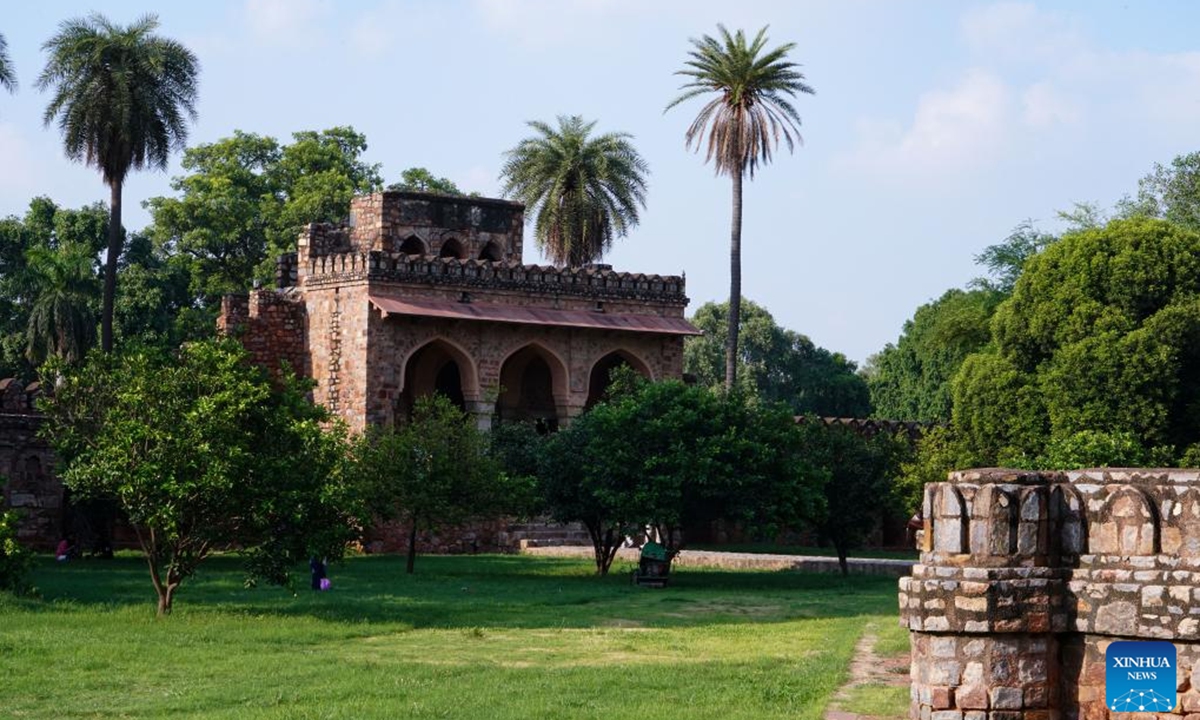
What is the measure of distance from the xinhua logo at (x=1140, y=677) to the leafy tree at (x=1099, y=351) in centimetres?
2171

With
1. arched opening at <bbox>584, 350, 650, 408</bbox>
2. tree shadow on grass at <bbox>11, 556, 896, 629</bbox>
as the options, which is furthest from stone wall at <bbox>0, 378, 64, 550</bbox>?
arched opening at <bbox>584, 350, 650, 408</bbox>

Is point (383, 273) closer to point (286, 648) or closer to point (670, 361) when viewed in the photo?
point (670, 361)

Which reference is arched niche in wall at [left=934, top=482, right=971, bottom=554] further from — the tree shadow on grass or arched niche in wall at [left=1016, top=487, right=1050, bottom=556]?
the tree shadow on grass

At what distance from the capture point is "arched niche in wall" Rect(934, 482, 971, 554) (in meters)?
9.80

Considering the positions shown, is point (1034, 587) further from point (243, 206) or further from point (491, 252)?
point (243, 206)

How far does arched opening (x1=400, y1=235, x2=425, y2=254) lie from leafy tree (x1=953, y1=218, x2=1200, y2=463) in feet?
42.7

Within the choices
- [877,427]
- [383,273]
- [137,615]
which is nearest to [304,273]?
[383,273]

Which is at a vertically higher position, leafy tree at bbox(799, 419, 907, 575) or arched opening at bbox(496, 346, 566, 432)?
arched opening at bbox(496, 346, 566, 432)

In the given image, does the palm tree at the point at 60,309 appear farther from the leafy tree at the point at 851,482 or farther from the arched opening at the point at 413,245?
the leafy tree at the point at 851,482

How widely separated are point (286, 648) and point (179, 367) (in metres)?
5.64

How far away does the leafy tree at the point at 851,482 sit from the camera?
1213 inches

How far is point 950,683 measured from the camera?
9.78 metres

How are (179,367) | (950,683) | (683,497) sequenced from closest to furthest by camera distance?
(950,683)
(179,367)
(683,497)

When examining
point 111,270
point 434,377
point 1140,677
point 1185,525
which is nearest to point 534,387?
point 434,377
